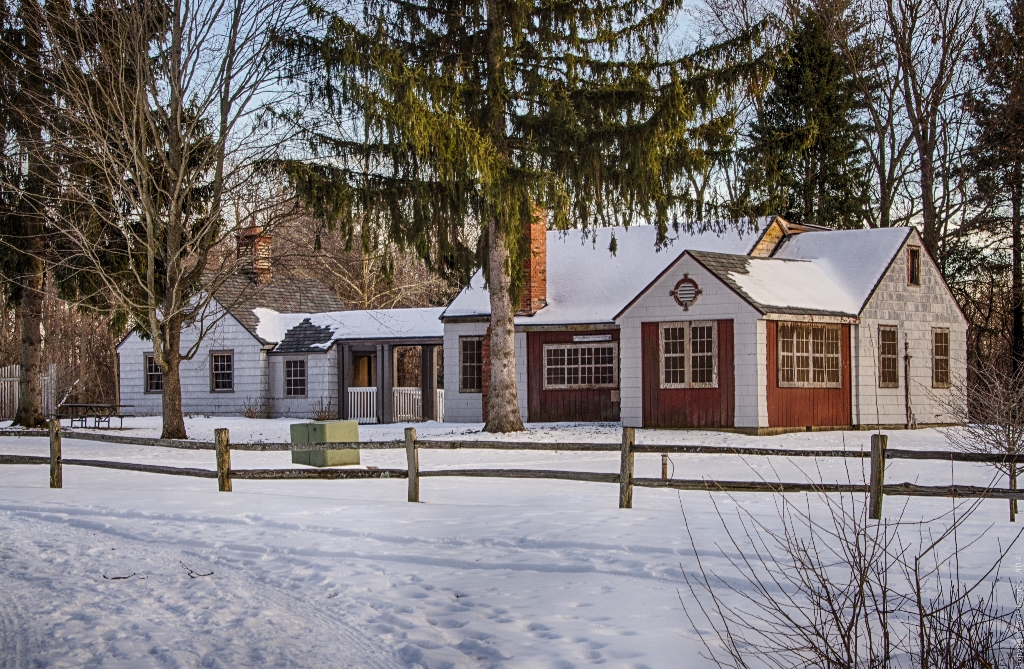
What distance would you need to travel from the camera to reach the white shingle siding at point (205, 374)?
35.9 m

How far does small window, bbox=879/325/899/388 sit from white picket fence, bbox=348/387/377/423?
570 inches

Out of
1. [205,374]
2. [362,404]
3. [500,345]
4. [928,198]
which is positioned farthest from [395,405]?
[928,198]

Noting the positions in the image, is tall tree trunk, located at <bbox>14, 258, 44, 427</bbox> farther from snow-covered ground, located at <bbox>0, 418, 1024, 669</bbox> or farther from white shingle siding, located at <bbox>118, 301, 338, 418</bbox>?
snow-covered ground, located at <bbox>0, 418, 1024, 669</bbox>

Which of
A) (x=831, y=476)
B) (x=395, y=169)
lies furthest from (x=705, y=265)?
(x=831, y=476)

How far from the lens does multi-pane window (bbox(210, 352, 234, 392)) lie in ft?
120

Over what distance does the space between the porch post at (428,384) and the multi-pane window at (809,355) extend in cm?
1191

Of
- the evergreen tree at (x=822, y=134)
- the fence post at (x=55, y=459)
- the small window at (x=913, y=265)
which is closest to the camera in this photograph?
the fence post at (x=55, y=459)

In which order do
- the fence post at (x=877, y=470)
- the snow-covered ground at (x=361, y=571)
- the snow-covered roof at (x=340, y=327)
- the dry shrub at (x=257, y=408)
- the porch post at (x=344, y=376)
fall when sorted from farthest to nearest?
the dry shrub at (x=257, y=408) → the porch post at (x=344, y=376) → the snow-covered roof at (x=340, y=327) → the fence post at (x=877, y=470) → the snow-covered ground at (x=361, y=571)

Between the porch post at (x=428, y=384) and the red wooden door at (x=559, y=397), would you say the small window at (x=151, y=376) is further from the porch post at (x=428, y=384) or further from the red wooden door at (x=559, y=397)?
the red wooden door at (x=559, y=397)

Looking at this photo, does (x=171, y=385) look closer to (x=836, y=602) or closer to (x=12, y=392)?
(x=12, y=392)

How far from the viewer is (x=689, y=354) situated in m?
24.9

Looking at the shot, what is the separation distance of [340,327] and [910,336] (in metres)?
17.3

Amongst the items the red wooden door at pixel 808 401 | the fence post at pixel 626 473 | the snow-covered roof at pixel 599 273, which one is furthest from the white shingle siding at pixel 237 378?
the fence post at pixel 626 473

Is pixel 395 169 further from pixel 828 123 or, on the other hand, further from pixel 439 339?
pixel 828 123
